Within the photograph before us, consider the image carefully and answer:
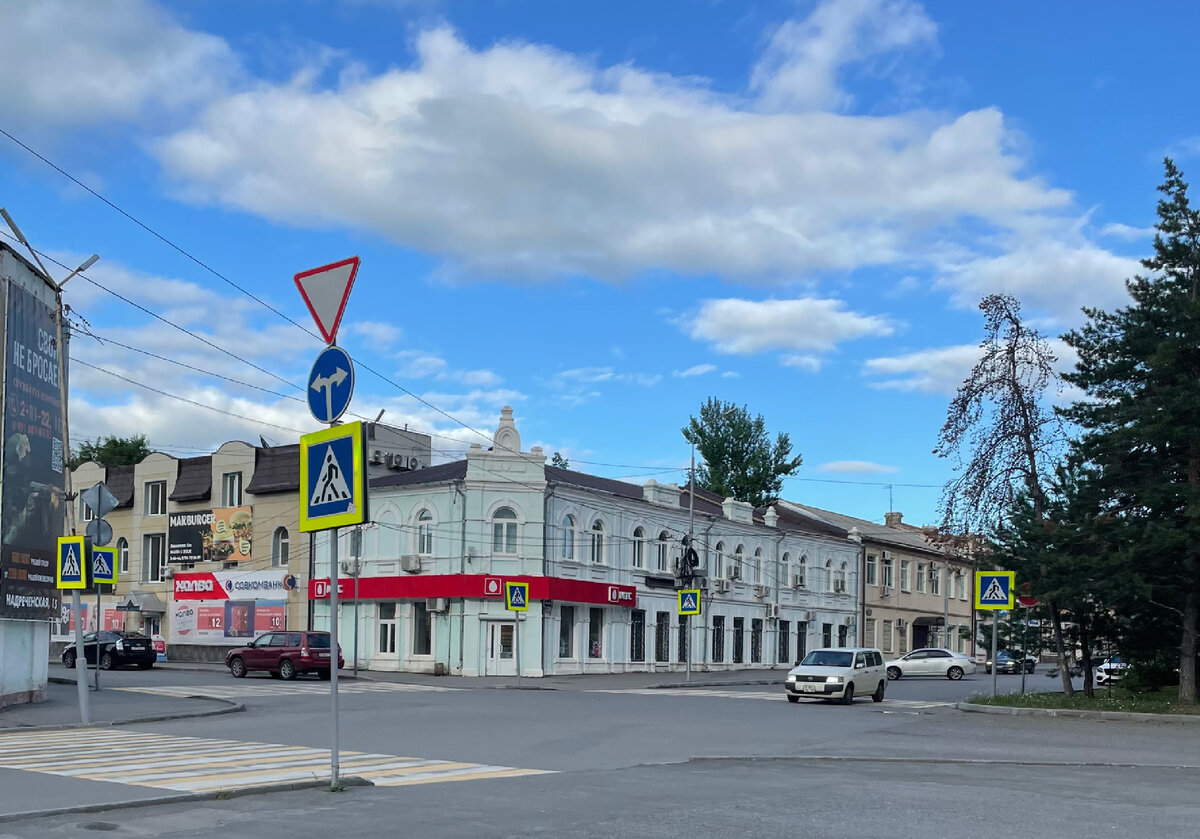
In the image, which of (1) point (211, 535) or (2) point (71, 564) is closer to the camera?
(2) point (71, 564)

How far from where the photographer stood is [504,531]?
49781mm

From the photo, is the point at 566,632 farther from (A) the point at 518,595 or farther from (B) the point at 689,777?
(B) the point at 689,777

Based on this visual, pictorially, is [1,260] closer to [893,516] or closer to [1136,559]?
[1136,559]

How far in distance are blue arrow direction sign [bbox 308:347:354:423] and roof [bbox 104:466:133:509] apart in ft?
181

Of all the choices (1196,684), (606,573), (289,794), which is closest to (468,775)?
(289,794)

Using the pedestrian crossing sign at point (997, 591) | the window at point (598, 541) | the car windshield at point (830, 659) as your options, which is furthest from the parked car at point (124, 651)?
the pedestrian crossing sign at point (997, 591)

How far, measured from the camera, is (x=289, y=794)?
10844 mm

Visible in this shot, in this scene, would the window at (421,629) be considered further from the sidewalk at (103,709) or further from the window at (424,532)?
the sidewalk at (103,709)

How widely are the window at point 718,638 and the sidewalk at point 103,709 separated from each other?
33860 mm

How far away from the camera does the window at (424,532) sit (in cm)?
5066

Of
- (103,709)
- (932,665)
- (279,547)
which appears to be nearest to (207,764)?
(103,709)

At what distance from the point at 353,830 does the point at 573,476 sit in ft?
158

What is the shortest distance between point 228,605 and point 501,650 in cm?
1536

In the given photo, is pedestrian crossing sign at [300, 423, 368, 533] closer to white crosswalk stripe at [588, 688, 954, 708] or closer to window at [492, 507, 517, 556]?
white crosswalk stripe at [588, 688, 954, 708]
